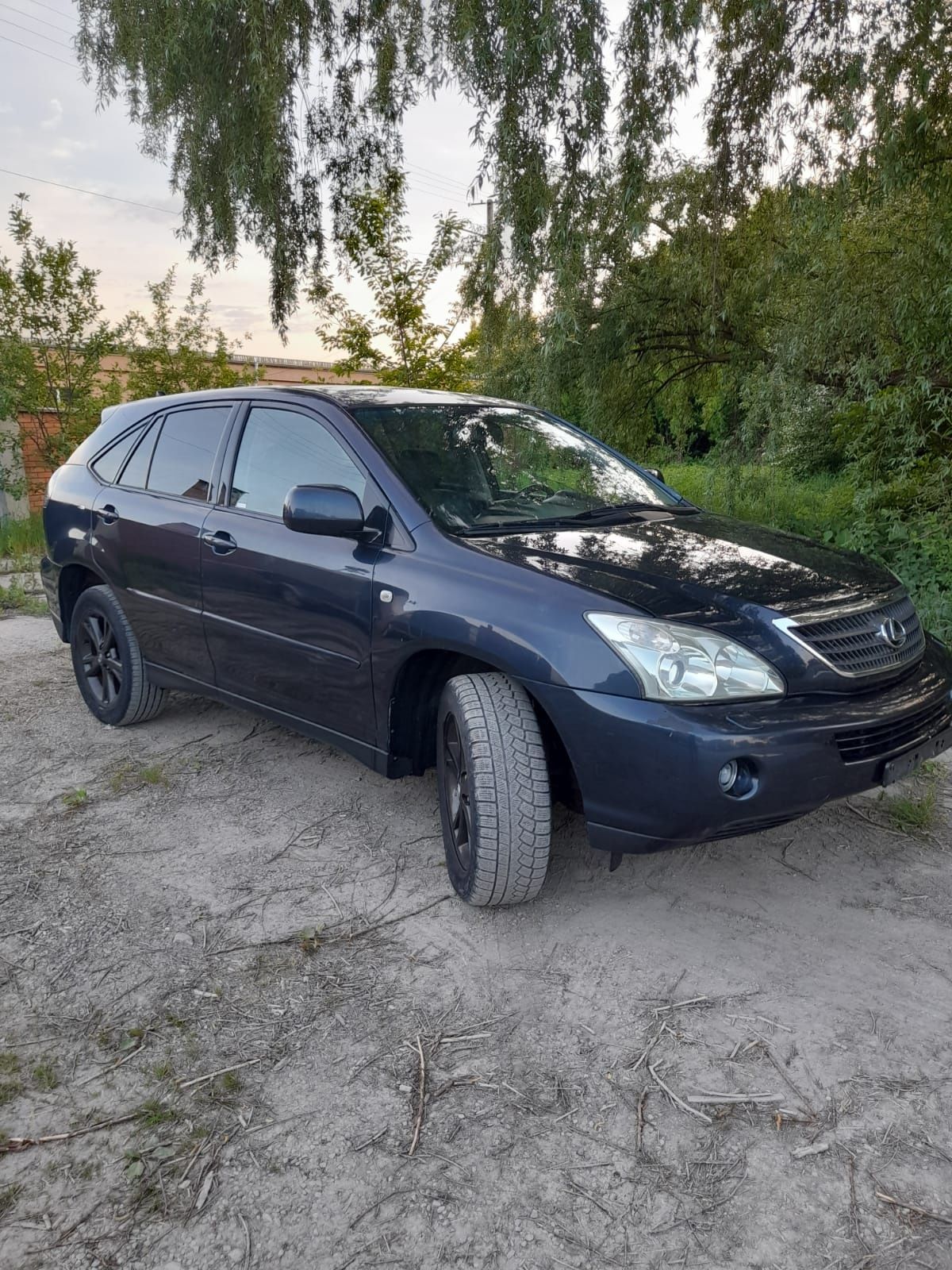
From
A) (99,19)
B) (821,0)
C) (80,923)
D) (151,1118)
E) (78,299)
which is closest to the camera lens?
(151,1118)

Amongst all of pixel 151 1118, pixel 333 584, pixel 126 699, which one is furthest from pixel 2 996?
pixel 126 699

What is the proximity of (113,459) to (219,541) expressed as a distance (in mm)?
1323

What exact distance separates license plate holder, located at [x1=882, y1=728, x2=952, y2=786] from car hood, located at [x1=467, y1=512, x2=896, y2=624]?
1.64 feet

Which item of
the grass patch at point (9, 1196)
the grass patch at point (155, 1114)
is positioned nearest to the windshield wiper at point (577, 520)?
the grass patch at point (155, 1114)

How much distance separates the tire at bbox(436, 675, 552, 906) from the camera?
117 inches

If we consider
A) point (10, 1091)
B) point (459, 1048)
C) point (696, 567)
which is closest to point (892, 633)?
point (696, 567)

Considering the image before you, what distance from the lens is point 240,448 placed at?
13.6 ft

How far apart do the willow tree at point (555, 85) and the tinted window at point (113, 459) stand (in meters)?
2.27

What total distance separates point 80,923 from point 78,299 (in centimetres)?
1507

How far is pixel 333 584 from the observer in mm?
3535

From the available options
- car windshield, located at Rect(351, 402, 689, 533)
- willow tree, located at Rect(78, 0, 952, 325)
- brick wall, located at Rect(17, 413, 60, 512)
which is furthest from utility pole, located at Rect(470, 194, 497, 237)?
brick wall, located at Rect(17, 413, 60, 512)

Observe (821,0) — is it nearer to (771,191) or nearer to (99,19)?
(771,191)

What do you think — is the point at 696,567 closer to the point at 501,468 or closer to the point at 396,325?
the point at 501,468

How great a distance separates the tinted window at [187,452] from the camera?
14.1ft
